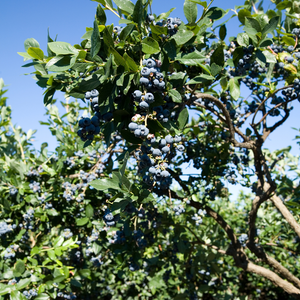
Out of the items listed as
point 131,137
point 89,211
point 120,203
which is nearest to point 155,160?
point 131,137

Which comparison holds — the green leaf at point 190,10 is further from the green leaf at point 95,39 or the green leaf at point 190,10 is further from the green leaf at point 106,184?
the green leaf at point 106,184

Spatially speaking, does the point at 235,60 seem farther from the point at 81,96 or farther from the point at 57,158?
the point at 57,158

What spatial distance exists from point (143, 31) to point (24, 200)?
2.19 metres

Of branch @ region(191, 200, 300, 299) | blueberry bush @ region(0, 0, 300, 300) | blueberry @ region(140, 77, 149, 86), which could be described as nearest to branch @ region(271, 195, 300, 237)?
blueberry bush @ region(0, 0, 300, 300)

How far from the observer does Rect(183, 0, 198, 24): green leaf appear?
5.01ft

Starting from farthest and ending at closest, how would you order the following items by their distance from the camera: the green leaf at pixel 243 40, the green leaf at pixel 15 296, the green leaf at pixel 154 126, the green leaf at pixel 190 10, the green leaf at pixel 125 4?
1. the green leaf at pixel 15 296
2. the green leaf at pixel 243 40
3. the green leaf at pixel 190 10
4. the green leaf at pixel 125 4
5. the green leaf at pixel 154 126

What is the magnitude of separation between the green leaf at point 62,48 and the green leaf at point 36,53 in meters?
0.20

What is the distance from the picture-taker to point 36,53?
1.34m

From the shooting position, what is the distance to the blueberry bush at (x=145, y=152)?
4.17 ft

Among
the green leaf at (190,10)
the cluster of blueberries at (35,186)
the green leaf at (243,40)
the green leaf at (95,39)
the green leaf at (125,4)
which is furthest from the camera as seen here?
the cluster of blueberries at (35,186)

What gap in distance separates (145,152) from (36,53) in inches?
28.6

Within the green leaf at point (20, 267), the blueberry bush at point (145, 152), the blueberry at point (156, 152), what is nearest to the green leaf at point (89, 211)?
the blueberry bush at point (145, 152)

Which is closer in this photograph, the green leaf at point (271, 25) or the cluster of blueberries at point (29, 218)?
the green leaf at point (271, 25)

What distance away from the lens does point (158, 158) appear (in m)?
1.31
